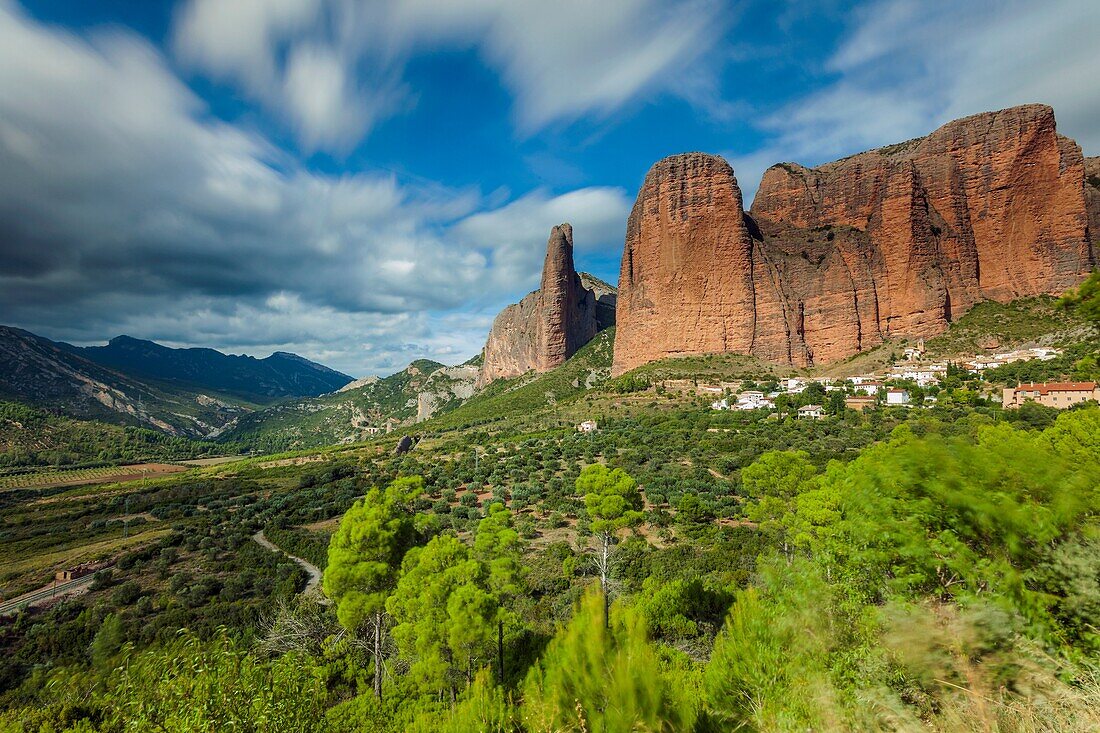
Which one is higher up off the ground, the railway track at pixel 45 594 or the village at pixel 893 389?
the village at pixel 893 389

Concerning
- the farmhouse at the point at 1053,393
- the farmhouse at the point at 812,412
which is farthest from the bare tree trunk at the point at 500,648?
the farmhouse at the point at 1053,393

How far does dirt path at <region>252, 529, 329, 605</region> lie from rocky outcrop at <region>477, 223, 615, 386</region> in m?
80.5

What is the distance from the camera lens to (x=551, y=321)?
10862 cm

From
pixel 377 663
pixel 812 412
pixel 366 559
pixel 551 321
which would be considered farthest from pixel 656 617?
pixel 551 321

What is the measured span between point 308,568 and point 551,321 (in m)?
87.3

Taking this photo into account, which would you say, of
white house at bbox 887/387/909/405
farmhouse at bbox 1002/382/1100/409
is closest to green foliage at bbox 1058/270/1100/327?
farmhouse at bbox 1002/382/1100/409

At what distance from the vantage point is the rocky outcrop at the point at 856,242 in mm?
61250

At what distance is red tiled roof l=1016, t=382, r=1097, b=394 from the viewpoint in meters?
37.1

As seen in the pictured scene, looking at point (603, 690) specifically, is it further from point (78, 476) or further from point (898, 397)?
point (78, 476)

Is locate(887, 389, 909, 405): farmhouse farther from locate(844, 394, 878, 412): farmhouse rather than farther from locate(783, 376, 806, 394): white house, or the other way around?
locate(783, 376, 806, 394): white house

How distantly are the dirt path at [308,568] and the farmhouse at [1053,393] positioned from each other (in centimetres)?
5639

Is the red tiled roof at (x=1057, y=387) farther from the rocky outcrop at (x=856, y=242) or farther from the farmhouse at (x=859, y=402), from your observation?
the rocky outcrop at (x=856, y=242)

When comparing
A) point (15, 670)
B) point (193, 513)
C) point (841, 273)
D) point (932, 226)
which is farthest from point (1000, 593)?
point (932, 226)

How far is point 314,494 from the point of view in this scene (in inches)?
1800
